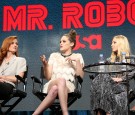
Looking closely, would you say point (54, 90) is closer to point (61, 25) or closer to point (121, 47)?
point (121, 47)

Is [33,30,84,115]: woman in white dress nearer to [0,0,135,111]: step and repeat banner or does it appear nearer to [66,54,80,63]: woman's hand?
[66,54,80,63]: woman's hand

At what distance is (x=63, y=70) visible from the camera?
5.48 meters

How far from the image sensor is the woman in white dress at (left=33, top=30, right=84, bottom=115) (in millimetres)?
4852

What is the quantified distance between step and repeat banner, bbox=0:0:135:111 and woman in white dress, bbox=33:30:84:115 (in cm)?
77

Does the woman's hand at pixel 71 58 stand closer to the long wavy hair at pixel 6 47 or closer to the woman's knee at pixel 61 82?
the woman's knee at pixel 61 82

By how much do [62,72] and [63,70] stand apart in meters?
0.04

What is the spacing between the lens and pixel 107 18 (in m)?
6.45

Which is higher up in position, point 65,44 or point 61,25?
point 61,25

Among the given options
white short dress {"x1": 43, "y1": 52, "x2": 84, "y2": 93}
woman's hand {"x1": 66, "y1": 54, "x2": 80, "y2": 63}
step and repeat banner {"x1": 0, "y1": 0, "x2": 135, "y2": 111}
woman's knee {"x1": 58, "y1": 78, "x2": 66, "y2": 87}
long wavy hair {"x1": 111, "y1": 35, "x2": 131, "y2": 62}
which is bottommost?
woman's knee {"x1": 58, "y1": 78, "x2": 66, "y2": 87}

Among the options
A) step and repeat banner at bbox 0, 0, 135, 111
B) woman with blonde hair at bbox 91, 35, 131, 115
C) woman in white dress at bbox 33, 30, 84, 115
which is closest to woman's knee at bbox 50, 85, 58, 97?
woman in white dress at bbox 33, 30, 84, 115

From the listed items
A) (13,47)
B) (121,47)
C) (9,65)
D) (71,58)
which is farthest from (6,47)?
(121,47)

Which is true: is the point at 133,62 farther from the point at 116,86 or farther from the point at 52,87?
the point at 52,87

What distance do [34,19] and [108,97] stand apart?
2505 mm

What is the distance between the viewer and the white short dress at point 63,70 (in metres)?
5.34
